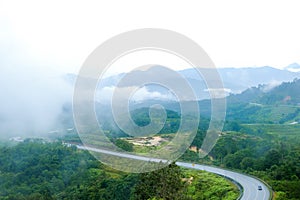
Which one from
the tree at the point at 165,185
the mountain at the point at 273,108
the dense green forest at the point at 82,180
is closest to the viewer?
the tree at the point at 165,185

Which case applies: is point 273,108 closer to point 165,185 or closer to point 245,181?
point 245,181

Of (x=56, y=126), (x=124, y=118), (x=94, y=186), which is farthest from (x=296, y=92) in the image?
(x=124, y=118)

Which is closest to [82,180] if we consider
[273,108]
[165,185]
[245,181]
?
[245,181]

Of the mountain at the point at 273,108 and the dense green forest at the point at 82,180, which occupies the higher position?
the mountain at the point at 273,108

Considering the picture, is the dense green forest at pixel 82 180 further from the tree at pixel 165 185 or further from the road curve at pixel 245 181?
the road curve at pixel 245 181

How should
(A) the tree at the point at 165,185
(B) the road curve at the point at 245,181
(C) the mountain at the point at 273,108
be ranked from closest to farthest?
(A) the tree at the point at 165,185, (B) the road curve at the point at 245,181, (C) the mountain at the point at 273,108

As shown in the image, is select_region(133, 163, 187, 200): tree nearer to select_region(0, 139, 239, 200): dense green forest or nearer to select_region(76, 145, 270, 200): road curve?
select_region(0, 139, 239, 200): dense green forest

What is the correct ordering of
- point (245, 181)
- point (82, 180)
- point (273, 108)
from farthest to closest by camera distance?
point (273, 108), point (82, 180), point (245, 181)

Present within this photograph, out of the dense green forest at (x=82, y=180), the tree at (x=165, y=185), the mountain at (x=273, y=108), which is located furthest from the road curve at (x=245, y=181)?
the mountain at (x=273, y=108)
